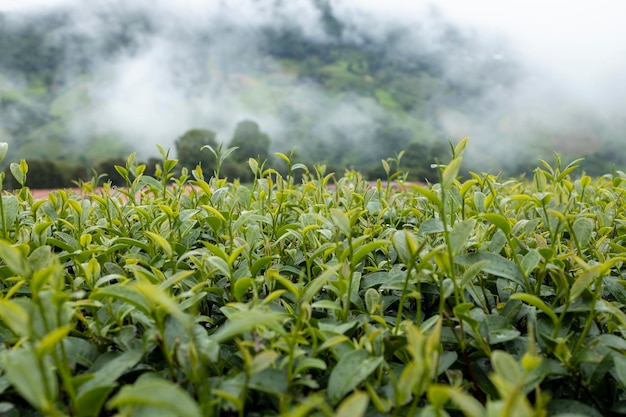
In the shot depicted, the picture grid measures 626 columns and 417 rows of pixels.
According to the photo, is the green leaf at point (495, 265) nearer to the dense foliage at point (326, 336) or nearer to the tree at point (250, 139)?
the dense foliage at point (326, 336)

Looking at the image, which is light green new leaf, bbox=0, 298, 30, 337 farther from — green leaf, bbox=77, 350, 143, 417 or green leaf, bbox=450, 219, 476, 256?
green leaf, bbox=450, 219, 476, 256

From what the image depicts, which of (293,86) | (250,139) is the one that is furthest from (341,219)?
(293,86)

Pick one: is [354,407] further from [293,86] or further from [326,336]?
[293,86]

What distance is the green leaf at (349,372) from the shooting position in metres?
0.52

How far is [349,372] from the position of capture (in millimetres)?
529

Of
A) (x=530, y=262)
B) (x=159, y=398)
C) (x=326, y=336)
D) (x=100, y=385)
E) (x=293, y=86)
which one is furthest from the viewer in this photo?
(x=293, y=86)

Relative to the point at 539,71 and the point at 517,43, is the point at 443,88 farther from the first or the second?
the point at 517,43

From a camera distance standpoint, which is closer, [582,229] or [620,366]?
[620,366]

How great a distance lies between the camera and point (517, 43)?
56.3 m

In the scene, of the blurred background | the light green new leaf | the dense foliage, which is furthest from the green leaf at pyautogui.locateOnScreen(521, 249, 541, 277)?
the blurred background

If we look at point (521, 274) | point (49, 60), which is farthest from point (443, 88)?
point (521, 274)

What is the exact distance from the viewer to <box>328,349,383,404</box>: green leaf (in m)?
0.52

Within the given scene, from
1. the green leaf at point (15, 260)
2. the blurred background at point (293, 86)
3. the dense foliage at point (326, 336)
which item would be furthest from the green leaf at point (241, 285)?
the blurred background at point (293, 86)

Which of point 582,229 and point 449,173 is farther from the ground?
point 449,173
